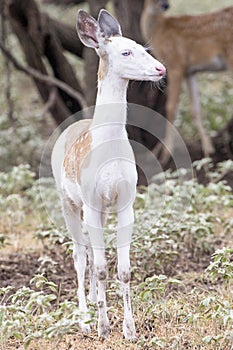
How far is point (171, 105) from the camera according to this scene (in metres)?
8.31

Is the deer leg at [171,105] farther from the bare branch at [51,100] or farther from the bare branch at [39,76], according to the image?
the bare branch at [51,100]

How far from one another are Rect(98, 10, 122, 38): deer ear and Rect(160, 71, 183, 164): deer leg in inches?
175

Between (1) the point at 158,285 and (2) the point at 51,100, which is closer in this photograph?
(1) the point at 158,285

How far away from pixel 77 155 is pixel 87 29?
0.57 meters

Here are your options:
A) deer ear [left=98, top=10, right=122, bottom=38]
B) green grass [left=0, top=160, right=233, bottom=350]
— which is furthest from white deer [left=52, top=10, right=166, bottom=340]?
green grass [left=0, top=160, right=233, bottom=350]

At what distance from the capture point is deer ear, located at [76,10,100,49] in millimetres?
3600

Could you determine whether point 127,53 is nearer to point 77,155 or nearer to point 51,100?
point 77,155

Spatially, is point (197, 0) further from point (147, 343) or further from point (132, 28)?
point (147, 343)

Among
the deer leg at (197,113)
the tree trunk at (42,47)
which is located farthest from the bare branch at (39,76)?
the deer leg at (197,113)

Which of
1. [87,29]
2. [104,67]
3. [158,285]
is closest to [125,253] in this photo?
[158,285]

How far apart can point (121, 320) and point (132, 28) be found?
16.4 ft

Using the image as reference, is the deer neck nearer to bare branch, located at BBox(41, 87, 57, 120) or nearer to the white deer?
the white deer

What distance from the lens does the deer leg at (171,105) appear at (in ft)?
26.9

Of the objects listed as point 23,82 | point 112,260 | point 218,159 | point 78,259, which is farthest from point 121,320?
point 23,82
